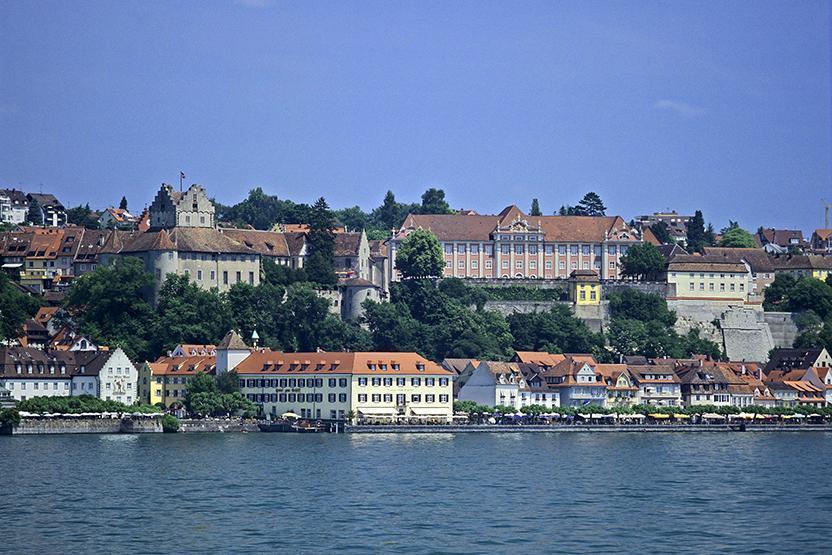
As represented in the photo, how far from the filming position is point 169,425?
80.9 m

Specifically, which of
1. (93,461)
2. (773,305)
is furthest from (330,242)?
(93,461)

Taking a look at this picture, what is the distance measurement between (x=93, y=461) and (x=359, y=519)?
18539mm

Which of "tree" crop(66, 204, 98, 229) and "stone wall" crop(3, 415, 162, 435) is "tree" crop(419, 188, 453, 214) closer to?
"tree" crop(66, 204, 98, 229)

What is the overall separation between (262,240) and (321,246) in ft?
12.5

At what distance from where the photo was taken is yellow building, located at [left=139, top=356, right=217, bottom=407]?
8756 cm

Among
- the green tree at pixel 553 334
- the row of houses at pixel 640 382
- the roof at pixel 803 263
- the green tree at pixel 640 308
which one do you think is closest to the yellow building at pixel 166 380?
the row of houses at pixel 640 382

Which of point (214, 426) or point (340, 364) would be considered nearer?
point (214, 426)

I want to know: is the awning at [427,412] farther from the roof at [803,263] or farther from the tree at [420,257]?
the roof at [803,263]

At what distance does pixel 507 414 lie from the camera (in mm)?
89688

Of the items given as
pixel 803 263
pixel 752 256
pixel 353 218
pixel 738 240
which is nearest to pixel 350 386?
pixel 752 256

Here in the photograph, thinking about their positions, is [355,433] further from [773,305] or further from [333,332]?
[773,305]

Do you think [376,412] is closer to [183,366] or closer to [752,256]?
[183,366]

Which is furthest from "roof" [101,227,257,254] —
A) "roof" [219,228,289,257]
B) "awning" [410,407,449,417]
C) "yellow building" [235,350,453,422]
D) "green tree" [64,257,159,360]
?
"awning" [410,407,449,417]

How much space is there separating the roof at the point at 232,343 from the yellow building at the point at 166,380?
4.06 feet
